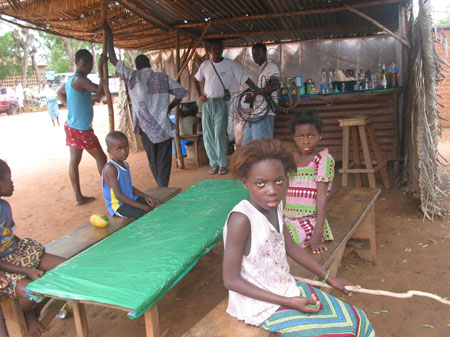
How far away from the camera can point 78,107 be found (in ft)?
14.8

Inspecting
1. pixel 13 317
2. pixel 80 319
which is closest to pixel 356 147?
pixel 80 319

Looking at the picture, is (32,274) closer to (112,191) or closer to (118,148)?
(112,191)

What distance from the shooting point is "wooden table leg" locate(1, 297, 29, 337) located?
2.08m

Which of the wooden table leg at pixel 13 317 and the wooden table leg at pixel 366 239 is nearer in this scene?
the wooden table leg at pixel 13 317

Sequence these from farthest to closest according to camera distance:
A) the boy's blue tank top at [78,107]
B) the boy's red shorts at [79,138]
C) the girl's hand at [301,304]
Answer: the boy's red shorts at [79,138] < the boy's blue tank top at [78,107] < the girl's hand at [301,304]

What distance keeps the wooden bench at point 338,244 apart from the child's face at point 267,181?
20.6 inches

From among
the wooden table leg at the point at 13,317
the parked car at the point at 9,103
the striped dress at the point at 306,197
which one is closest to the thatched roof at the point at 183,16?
the striped dress at the point at 306,197

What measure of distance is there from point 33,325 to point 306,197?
70.4 inches

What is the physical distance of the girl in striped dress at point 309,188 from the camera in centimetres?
238

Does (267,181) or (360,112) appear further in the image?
(360,112)

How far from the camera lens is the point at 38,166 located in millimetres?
8016

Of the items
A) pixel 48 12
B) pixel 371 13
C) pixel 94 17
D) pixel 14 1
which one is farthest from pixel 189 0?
pixel 371 13

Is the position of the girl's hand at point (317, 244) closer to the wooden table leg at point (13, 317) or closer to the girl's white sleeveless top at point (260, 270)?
the girl's white sleeveless top at point (260, 270)

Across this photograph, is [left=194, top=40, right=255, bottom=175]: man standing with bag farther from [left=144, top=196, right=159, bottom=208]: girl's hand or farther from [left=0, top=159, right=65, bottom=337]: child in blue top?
[left=0, top=159, right=65, bottom=337]: child in blue top
